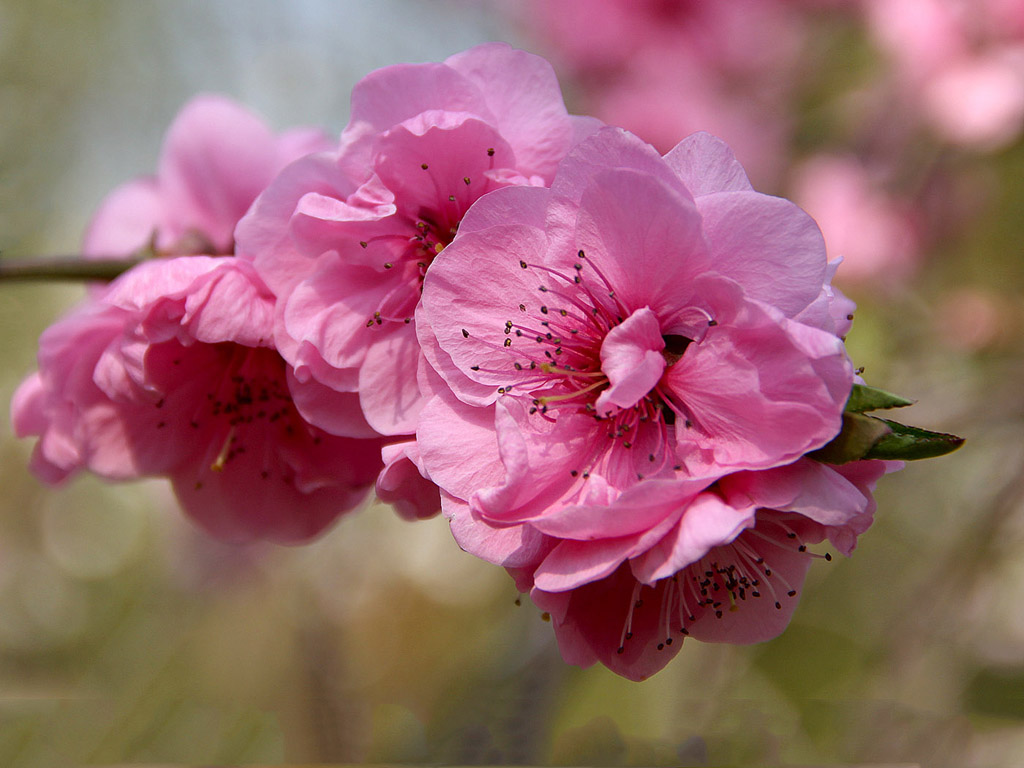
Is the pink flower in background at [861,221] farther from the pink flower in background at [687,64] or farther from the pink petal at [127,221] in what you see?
the pink petal at [127,221]

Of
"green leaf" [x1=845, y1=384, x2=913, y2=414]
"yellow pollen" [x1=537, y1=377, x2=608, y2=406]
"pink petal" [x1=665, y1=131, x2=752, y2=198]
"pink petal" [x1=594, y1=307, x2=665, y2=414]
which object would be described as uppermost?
"pink petal" [x1=665, y1=131, x2=752, y2=198]

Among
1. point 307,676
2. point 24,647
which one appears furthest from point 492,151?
point 24,647

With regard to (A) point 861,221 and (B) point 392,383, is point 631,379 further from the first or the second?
(A) point 861,221

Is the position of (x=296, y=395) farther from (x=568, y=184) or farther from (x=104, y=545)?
(x=104, y=545)

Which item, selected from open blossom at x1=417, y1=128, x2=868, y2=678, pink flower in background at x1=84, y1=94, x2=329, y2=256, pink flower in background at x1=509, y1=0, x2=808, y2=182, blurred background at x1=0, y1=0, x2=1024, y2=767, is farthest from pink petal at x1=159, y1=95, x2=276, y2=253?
pink flower in background at x1=509, y1=0, x2=808, y2=182

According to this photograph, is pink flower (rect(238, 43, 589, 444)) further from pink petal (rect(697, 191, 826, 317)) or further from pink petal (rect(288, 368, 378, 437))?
pink petal (rect(697, 191, 826, 317))

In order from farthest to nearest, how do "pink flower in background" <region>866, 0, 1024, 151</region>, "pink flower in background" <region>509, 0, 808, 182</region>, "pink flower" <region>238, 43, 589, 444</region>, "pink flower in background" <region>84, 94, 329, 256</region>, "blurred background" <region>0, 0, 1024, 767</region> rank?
"pink flower in background" <region>509, 0, 808, 182</region>
"pink flower in background" <region>866, 0, 1024, 151</region>
"blurred background" <region>0, 0, 1024, 767</region>
"pink flower in background" <region>84, 94, 329, 256</region>
"pink flower" <region>238, 43, 589, 444</region>

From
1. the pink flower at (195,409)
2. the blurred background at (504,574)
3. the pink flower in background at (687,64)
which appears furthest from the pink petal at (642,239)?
the pink flower in background at (687,64)
